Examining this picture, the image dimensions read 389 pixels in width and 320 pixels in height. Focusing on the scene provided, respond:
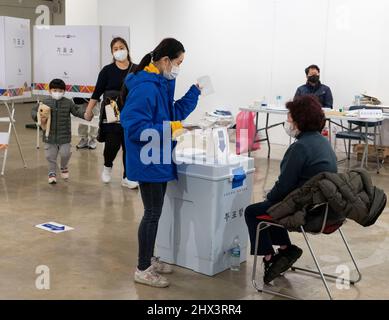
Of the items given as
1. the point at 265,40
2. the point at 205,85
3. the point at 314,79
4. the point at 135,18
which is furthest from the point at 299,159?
the point at 135,18

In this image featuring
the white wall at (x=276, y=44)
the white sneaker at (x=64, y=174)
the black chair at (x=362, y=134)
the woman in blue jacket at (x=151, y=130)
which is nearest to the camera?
the woman in blue jacket at (x=151, y=130)

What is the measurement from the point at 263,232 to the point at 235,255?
0.37m

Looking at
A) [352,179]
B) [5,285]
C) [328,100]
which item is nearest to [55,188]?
[5,285]

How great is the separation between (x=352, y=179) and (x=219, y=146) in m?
0.85

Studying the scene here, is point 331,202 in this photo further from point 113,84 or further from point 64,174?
point 64,174

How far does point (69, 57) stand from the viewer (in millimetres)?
7883

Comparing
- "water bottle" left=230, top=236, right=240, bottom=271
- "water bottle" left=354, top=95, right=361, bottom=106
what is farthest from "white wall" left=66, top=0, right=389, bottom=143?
"water bottle" left=230, top=236, right=240, bottom=271

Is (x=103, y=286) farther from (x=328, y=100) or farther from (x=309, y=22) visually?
(x=309, y=22)

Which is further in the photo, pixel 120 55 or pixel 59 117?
pixel 59 117

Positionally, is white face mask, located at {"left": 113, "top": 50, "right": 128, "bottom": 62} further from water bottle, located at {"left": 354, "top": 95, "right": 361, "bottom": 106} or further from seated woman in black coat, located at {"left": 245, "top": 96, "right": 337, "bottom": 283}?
water bottle, located at {"left": 354, "top": 95, "right": 361, "bottom": 106}

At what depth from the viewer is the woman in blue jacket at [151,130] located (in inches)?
123

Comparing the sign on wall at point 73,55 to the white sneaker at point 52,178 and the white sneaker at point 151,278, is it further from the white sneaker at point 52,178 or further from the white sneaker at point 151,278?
the white sneaker at point 151,278

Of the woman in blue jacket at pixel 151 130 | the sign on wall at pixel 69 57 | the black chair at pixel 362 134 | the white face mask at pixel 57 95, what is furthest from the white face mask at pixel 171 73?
the sign on wall at pixel 69 57

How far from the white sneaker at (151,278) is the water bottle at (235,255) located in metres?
0.51
